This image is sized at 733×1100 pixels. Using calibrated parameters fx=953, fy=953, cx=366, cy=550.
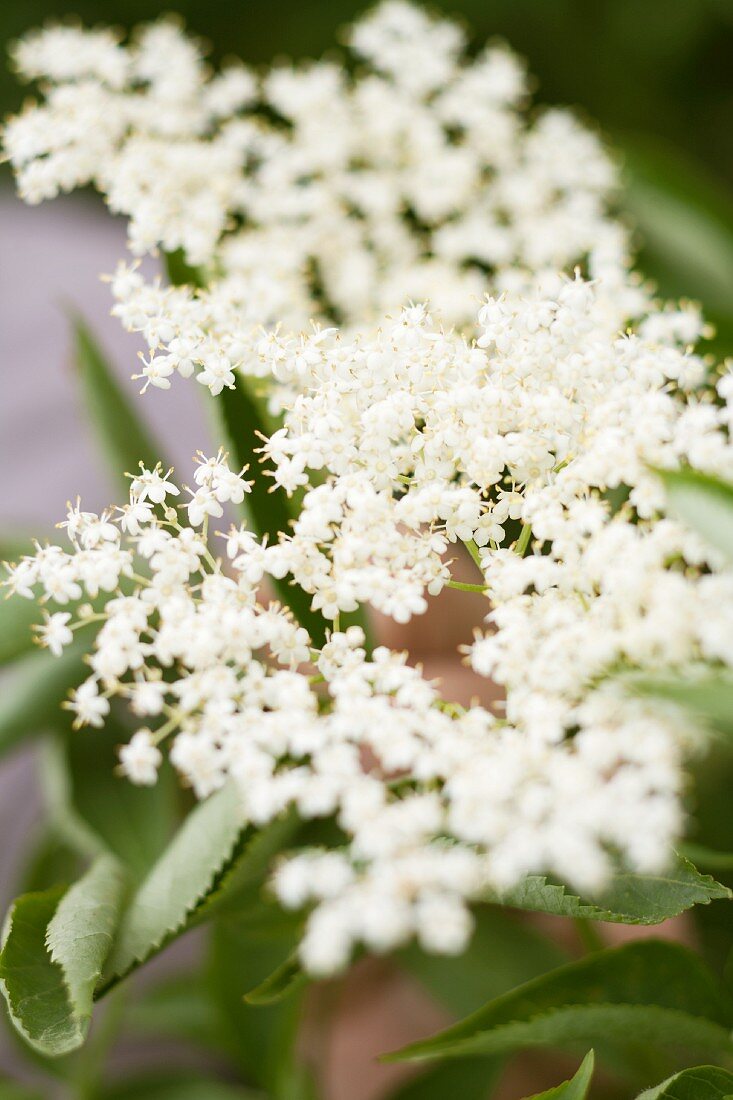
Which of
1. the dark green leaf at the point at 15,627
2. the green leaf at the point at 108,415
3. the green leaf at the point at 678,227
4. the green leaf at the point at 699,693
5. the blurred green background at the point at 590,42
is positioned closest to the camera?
the green leaf at the point at 699,693

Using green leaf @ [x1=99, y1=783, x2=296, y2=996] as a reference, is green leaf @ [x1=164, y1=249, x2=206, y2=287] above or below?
above

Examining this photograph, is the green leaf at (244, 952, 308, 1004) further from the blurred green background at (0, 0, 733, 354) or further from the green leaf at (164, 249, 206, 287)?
the blurred green background at (0, 0, 733, 354)

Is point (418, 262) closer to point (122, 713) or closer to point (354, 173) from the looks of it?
point (354, 173)

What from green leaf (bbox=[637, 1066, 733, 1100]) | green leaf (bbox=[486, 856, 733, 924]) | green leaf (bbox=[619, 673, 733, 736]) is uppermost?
green leaf (bbox=[619, 673, 733, 736])

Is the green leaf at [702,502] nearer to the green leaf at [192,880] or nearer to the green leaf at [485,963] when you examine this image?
the green leaf at [192,880]

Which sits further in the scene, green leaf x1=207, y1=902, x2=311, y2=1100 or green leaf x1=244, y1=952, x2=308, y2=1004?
green leaf x1=207, y1=902, x2=311, y2=1100

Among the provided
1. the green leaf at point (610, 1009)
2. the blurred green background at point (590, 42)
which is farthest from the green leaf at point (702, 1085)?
the blurred green background at point (590, 42)

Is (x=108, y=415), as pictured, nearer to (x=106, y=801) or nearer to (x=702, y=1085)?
(x=106, y=801)

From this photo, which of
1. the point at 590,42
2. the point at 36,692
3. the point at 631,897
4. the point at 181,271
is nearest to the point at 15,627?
the point at 36,692

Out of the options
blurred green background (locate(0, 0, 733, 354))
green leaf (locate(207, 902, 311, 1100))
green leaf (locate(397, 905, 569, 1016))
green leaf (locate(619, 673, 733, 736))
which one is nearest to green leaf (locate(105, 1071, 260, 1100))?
green leaf (locate(207, 902, 311, 1100))
